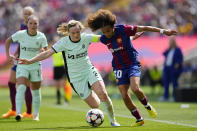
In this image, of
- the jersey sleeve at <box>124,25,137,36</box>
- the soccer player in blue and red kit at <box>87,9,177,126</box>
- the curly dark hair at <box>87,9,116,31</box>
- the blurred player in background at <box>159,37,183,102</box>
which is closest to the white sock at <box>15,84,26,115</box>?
the soccer player in blue and red kit at <box>87,9,177,126</box>

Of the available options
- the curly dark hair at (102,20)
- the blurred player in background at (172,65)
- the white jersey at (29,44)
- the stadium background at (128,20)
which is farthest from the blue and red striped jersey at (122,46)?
the stadium background at (128,20)

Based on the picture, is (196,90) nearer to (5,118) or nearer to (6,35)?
(5,118)

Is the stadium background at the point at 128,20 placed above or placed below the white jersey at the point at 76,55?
above

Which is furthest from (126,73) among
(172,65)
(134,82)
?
(172,65)

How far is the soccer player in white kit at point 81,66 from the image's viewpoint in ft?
33.4

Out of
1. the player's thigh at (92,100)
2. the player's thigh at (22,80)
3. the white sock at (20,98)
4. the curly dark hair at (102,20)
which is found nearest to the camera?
the curly dark hair at (102,20)

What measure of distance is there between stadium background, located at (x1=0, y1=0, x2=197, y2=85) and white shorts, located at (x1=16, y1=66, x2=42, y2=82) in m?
19.4

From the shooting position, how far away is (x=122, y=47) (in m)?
10.2

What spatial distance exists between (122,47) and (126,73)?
50 centimetres

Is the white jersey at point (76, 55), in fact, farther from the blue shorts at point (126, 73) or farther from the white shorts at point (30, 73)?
the white shorts at point (30, 73)

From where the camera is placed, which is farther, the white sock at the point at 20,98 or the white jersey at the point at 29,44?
the white jersey at the point at 29,44

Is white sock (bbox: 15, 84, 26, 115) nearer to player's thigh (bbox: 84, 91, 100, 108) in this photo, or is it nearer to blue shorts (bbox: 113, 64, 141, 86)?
player's thigh (bbox: 84, 91, 100, 108)

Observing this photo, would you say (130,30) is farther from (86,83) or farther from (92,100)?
(92,100)

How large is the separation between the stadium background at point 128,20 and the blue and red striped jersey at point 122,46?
21.1m
